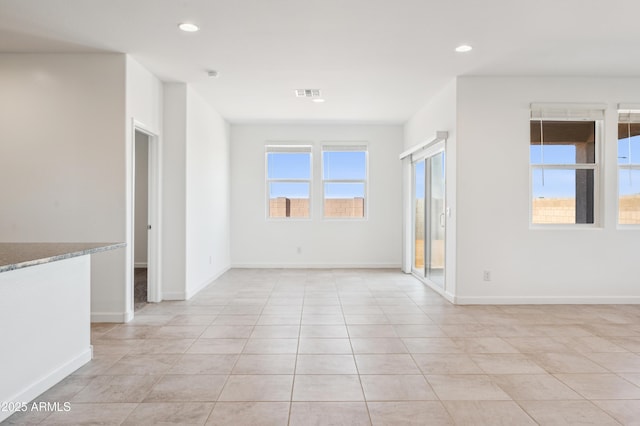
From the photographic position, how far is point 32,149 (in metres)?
4.00

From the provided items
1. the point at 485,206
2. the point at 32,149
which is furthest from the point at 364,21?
the point at 32,149

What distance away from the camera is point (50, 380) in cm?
251

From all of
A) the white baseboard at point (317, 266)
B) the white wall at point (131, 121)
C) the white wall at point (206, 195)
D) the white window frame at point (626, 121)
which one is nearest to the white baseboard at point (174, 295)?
the white wall at point (206, 195)

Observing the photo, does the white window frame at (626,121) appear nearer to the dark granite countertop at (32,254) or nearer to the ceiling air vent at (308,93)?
the ceiling air vent at (308,93)

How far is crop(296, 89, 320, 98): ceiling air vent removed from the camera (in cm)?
539

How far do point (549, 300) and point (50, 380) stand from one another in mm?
4925

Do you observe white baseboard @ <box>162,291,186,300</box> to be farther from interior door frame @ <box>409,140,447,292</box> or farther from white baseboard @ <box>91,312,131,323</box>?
interior door frame @ <box>409,140,447,292</box>

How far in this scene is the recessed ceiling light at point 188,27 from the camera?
343cm

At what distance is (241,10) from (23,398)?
2.96 m

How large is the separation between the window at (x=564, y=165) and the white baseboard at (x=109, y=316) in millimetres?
4662

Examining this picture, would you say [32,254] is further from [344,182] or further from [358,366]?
[344,182]

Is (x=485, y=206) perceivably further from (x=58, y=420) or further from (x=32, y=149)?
(x=32, y=149)

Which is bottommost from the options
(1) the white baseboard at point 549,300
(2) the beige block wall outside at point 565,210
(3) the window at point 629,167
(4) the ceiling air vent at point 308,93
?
(1) the white baseboard at point 549,300

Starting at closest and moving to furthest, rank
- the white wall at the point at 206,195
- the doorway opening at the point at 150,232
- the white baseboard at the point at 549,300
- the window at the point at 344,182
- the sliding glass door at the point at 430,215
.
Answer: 1. the doorway opening at the point at 150,232
2. the white baseboard at the point at 549,300
3. the white wall at the point at 206,195
4. the sliding glass door at the point at 430,215
5. the window at the point at 344,182
